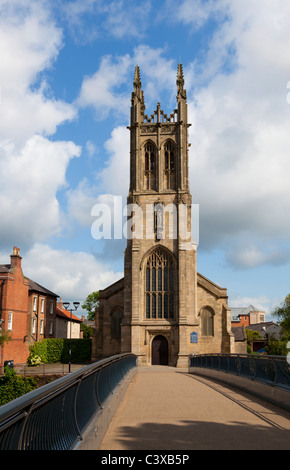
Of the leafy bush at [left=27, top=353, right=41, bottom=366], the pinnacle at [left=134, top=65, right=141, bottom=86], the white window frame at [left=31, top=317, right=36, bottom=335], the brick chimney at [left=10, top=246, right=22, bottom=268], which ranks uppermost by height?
the pinnacle at [left=134, top=65, right=141, bottom=86]

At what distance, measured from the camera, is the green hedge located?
44750mm

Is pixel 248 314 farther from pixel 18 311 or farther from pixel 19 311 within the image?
pixel 18 311

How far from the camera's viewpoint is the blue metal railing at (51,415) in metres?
3.17

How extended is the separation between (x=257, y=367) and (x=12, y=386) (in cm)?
2356

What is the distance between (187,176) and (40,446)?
3865 cm

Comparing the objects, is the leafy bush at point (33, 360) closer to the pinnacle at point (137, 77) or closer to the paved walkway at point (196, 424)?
the pinnacle at point (137, 77)

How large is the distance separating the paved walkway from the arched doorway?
27.7 metres

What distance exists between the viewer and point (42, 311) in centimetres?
4978

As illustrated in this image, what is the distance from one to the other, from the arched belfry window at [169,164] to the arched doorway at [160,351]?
15.0m

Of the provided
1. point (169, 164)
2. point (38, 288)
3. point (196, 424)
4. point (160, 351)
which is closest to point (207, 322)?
point (160, 351)

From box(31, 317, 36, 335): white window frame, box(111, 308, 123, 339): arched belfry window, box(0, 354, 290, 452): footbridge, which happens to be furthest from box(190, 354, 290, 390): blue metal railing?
box(31, 317, 36, 335): white window frame

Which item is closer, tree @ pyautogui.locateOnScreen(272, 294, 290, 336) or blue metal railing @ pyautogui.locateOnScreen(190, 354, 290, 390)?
blue metal railing @ pyautogui.locateOnScreen(190, 354, 290, 390)

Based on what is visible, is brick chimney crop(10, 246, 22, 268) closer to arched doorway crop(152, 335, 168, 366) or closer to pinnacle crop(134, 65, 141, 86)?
arched doorway crop(152, 335, 168, 366)

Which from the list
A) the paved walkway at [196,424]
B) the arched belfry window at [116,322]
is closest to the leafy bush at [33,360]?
the arched belfry window at [116,322]
